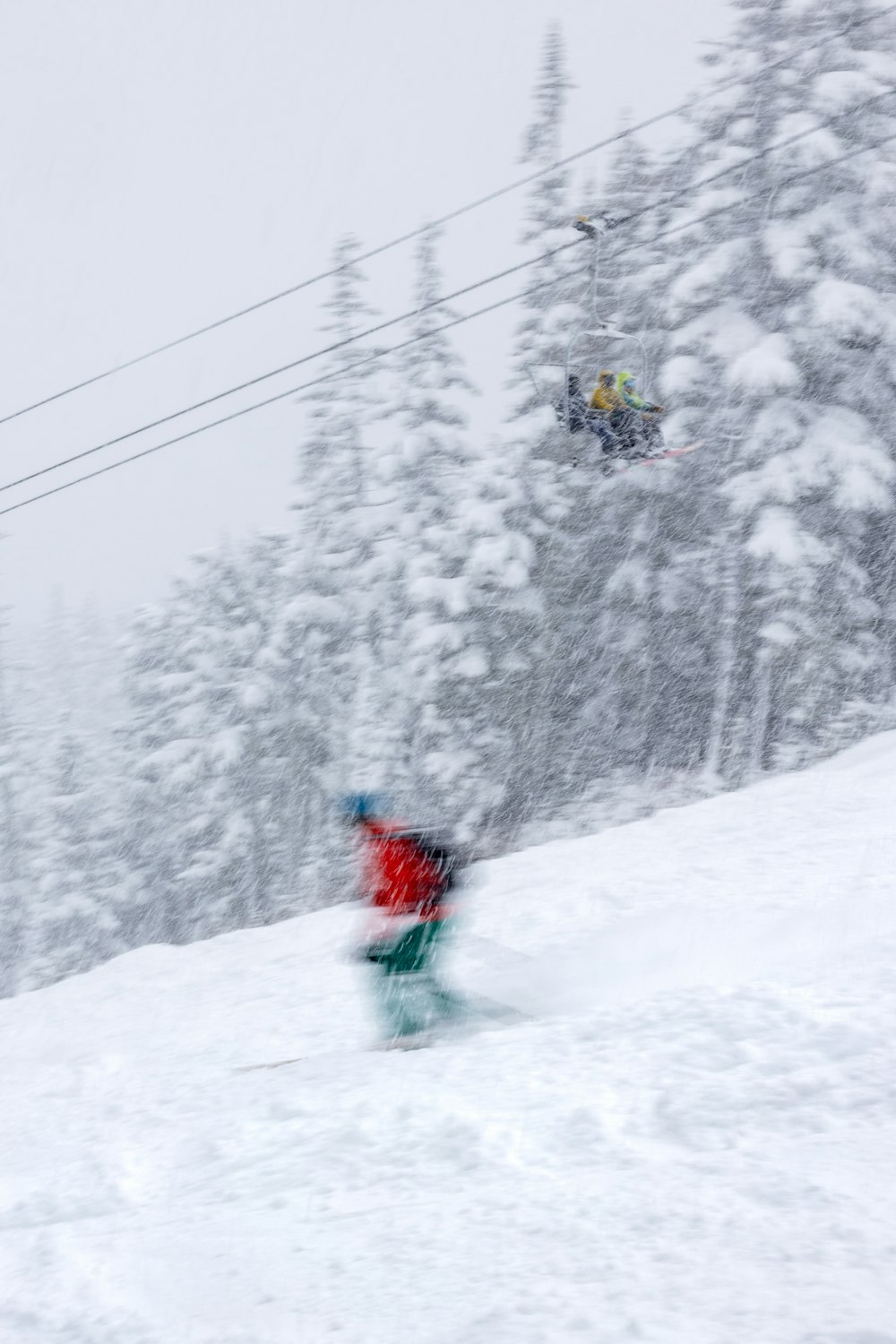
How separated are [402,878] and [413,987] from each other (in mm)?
747

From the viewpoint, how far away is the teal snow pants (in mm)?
6824

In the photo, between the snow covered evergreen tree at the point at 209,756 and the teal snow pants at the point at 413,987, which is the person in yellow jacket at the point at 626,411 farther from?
the snow covered evergreen tree at the point at 209,756

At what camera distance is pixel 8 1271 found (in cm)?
461

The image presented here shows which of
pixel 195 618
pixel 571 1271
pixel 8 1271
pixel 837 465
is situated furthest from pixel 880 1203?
pixel 195 618

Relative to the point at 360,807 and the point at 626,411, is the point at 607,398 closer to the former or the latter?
the point at 626,411

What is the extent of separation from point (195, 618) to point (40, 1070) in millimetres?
22262

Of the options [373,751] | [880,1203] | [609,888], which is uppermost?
[880,1203]

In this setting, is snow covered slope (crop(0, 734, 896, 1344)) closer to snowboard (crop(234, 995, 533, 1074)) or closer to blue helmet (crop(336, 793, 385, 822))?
snowboard (crop(234, 995, 533, 1074))

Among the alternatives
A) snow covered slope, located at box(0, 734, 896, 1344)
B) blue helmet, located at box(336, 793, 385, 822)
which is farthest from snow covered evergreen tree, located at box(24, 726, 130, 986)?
blue helmet, located at box(336, 793, 385, 822)

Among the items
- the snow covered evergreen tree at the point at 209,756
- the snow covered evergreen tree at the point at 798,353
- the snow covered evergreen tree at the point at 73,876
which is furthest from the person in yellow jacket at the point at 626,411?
the snow covered evergreen tree at the point at 73,876

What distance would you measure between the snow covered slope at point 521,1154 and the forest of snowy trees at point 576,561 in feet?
23.0

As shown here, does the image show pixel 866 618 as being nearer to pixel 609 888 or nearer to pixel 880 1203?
pixel 609 888

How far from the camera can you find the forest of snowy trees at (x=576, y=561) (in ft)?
57.9

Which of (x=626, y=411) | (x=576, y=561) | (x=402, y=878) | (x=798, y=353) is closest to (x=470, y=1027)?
(x=402, y=878)
